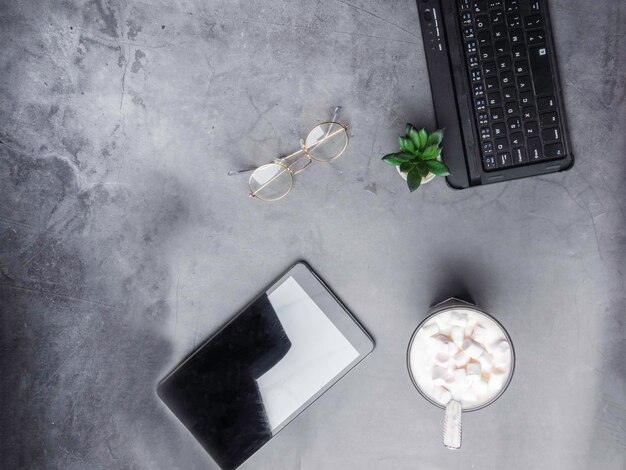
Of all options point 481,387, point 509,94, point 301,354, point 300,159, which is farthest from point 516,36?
point 301,354

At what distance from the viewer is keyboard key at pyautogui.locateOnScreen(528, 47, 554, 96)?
1143 mm

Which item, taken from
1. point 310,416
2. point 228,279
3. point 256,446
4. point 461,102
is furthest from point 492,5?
point 256,446

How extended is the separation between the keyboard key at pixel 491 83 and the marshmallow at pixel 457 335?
0.57 meters

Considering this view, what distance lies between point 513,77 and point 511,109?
0.08 m

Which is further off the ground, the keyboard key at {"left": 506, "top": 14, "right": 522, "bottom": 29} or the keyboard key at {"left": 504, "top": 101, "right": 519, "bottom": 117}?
the keyboard key at {"left": 506, "top": 14, "right": 522, "bottom": 29}

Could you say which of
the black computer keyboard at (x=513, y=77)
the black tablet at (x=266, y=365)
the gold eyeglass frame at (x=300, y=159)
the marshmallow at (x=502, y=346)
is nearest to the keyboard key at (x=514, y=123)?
the black computer keyboard at (x=513, y=77)

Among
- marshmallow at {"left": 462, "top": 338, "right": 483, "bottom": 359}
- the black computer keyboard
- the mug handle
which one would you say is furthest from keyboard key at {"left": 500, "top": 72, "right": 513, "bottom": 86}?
the mug handle

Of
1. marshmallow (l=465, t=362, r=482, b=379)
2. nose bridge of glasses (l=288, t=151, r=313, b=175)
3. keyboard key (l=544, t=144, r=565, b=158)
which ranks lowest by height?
marshmallow (l=465, t=362, r=482, b=379)

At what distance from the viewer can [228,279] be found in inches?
51.2

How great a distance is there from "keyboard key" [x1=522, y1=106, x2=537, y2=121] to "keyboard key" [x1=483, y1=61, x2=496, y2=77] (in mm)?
116

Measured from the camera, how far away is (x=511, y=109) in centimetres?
114

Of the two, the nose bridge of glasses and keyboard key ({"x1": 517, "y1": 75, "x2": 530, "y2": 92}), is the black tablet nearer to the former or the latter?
the nose bridge of glasses

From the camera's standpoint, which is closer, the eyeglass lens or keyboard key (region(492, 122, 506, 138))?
keyboard key (region(492, 122, 506, 138))

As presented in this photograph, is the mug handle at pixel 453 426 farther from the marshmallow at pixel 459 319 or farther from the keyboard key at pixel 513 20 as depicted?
the keyboard key at pixel 513 20
